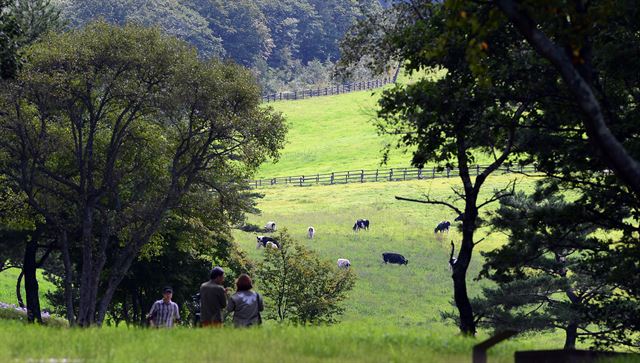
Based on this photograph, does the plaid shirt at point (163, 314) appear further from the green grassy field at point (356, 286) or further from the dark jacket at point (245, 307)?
the dark jacket at point (245, 307)

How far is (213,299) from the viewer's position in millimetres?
19297

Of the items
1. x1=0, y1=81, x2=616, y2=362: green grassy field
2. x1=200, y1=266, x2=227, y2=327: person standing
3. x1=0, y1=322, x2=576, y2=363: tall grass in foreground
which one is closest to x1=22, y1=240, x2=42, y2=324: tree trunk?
x1=0, y1=81, x2=616, y2=362: green grassy field

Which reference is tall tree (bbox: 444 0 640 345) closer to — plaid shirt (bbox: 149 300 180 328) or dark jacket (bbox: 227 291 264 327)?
dark jacket (bbox: 227 291 264 327)

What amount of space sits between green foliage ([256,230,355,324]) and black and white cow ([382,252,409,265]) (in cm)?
1633

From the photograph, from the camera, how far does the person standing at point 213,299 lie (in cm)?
1920

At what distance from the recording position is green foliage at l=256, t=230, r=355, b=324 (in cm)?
5650

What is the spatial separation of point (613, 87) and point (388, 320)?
3501 cm

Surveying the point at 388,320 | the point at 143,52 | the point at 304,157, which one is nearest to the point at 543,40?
the point at 143,52

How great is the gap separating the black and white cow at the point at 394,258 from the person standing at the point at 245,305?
56138 millimetres

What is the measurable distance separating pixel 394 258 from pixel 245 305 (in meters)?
56.5

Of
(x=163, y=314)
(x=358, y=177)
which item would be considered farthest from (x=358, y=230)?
(x=163, y=314)

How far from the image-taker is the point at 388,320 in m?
58.4

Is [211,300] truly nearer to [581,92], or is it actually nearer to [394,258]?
[581,92]

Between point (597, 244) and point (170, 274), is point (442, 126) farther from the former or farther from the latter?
point (170, 274)
